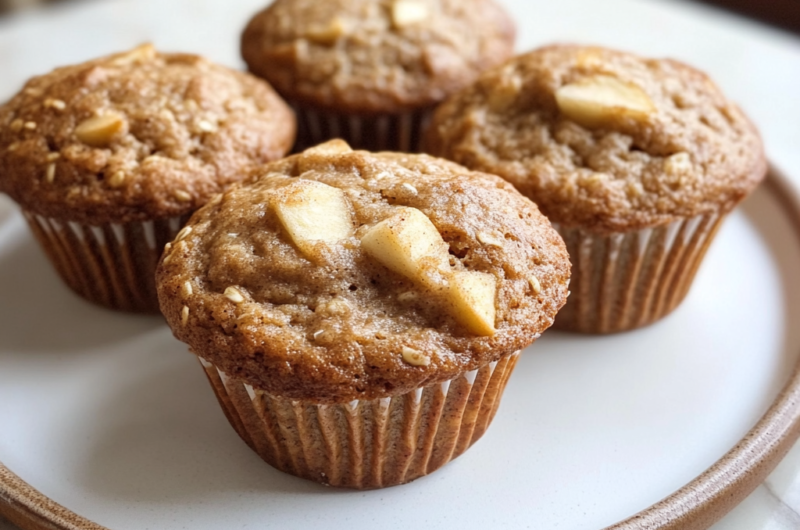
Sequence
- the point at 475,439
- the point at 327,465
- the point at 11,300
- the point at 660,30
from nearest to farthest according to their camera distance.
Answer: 1. the point at 327,465
2. the point at 475,439
3. the point at 11,300
4. the point at 660,30

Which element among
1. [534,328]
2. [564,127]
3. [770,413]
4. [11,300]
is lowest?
[11,300]

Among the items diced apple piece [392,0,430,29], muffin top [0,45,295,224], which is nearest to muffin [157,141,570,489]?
muffin top [0,45,295,224]

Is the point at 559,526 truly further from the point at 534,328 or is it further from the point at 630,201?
the point at 630,201

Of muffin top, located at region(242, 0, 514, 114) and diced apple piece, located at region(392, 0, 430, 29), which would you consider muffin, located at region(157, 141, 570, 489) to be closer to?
muffin top, located at region(242, 0, 514, 114)

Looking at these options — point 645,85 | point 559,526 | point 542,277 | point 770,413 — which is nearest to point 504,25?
point 645,85

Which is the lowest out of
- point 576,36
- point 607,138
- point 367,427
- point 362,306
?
point 576,36

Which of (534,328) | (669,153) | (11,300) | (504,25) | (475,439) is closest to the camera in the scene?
Answer: (534,328)

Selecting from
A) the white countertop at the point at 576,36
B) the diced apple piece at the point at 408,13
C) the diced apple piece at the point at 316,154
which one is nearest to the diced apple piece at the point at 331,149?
the diced apple piece at the point at 316,154

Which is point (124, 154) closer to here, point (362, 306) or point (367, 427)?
point (362, 306)

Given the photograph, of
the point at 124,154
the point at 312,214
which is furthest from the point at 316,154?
the point at 124,154
